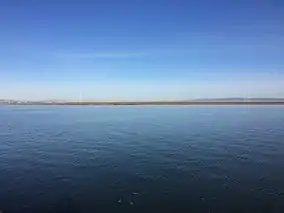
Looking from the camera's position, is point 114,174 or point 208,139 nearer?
point 114,174

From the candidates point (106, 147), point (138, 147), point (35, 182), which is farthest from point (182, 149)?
point (35, 182)

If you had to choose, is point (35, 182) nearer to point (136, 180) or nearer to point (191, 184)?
point (136, 180)

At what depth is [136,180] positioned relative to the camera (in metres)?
26.2

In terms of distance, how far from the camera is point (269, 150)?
1478 inches

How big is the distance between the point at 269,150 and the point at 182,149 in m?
8.92

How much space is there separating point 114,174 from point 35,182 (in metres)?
5.86

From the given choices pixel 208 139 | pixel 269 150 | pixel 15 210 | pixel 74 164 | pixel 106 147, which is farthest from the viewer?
pixel 208 139

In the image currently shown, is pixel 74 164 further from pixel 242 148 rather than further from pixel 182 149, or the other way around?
pixel 242 148

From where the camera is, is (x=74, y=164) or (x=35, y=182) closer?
(x=35, y=182)

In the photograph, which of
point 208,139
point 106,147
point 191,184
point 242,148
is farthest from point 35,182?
point 208,139

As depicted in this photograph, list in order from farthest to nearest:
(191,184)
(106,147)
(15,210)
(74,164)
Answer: (106,147) < (74,164) < (191,184) < (15,210)

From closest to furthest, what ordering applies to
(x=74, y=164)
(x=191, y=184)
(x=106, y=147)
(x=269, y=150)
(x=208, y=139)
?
(x=191, y=184)
(x=74, y=164)
(x=269, y=150)
(x=106, y=147)
(x=208, y=139)

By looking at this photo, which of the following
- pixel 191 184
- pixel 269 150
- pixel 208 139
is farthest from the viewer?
pixel 208 139

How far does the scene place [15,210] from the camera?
20375 mm
